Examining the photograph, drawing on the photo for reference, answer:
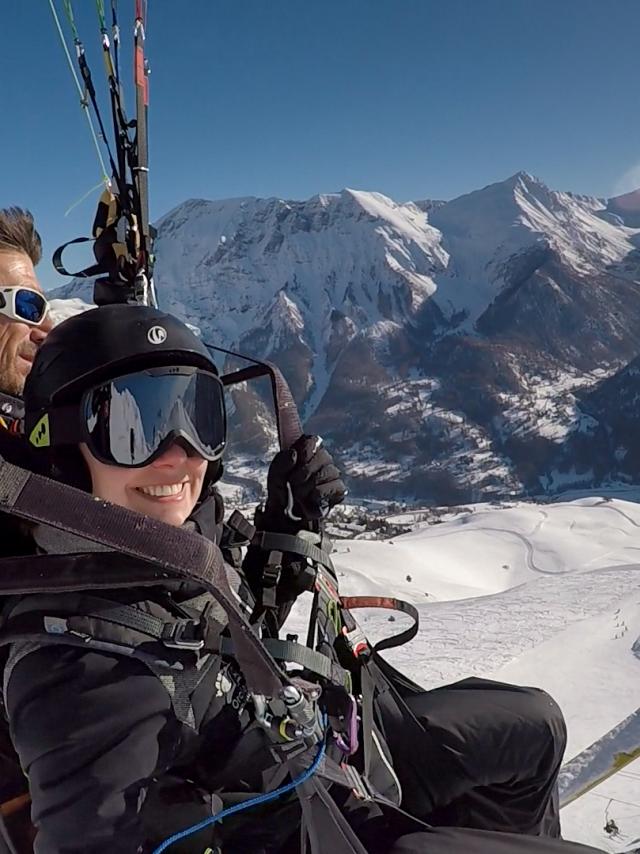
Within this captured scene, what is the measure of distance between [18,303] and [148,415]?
1.69m

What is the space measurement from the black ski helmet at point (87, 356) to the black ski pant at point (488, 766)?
1.82 meters

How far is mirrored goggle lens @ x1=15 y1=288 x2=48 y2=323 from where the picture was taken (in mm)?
3443

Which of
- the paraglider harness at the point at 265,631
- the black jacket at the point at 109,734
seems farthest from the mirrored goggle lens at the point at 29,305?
the black jacket at the point at 109,734

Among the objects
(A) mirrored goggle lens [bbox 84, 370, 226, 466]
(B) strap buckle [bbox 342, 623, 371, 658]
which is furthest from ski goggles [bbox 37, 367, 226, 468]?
(B) strap buckle [bbox 342, 623, 371, 658]

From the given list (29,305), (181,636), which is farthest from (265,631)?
(29,305)

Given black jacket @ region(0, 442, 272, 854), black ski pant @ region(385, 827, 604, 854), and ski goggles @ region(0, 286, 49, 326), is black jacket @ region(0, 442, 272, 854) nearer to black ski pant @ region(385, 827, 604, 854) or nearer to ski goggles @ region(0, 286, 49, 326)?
black ski pant @ region(385, 827, 604, 854)

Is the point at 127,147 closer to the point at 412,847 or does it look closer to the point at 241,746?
the point at 241,746

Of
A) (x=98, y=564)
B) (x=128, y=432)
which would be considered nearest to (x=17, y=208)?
(x=128, y=432)

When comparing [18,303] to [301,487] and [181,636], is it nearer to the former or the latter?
[301,487]

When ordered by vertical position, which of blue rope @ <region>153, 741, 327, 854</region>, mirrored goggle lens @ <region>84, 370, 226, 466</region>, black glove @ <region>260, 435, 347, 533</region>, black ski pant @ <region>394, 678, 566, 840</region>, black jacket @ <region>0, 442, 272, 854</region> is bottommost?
black ski pant @ <region>394, 678, 566, 840</region>

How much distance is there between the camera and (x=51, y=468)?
224cm

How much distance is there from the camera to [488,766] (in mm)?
2803

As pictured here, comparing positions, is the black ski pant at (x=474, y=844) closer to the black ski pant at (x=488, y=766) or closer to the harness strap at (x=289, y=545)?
the black ski pant at (x=488, y=766)

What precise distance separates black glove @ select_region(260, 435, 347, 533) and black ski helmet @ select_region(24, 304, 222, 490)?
3.31ft
